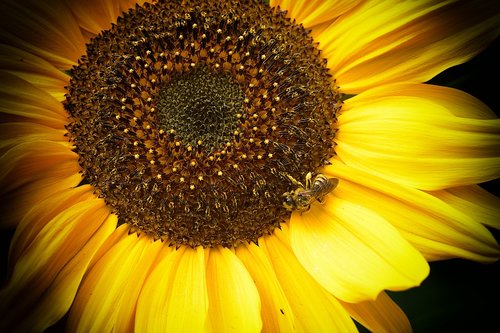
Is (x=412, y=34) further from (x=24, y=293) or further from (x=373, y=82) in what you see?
(x=24, y=293)

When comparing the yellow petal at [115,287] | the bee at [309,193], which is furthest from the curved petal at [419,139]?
the yellow petal at [115,287]

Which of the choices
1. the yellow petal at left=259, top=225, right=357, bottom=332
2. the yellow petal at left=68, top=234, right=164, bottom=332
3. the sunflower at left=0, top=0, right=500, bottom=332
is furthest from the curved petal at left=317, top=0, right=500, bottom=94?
the yellow petal at left=68, top=234, right=164, bottom=332

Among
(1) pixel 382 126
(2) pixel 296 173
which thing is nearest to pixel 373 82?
(1) pixel 382 126

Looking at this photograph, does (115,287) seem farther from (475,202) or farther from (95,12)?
(475,202)

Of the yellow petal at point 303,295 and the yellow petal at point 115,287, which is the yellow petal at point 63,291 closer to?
the yellow petal at point 115,287

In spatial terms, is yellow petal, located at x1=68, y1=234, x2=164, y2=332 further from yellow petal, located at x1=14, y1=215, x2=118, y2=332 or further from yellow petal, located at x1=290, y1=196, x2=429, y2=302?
yellow petal, located at x1=290, y1=196, x2=429, y2=302

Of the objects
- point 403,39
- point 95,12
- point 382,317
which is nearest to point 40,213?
point 95,12
